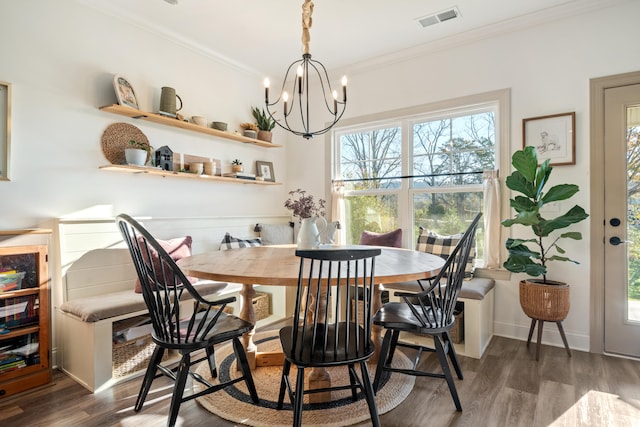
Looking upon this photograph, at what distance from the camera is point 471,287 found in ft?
8.89

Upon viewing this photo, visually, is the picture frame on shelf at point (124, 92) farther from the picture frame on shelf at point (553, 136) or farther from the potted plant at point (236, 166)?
the picture frame on shelf at point (553, 136)

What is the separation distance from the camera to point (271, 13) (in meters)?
2.91

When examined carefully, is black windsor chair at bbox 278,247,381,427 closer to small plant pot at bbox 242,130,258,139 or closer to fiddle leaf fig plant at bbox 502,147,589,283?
fiddle leaf fig plant at bbox 502,147,589,283

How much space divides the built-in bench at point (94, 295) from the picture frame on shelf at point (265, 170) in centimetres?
135

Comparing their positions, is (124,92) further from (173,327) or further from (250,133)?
(173,327)

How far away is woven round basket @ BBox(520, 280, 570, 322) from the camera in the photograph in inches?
99.3

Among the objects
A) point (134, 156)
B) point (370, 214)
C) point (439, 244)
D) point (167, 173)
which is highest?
point (134, 156)

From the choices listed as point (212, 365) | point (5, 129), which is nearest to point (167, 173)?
point (5, 129)

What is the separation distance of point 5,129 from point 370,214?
3.17 m

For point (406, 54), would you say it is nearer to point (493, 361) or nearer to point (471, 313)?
point (471, 313)

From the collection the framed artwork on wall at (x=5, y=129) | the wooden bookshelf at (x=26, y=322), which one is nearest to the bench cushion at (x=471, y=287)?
the wooden bookshelf at (x=26, y=322)

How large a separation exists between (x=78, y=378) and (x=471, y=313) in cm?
272

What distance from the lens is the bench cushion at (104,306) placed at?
2.11 metres

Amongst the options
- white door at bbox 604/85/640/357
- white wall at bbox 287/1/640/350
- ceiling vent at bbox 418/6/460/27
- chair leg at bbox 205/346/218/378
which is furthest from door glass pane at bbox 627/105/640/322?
chair leg at bbox 205/346/218/378
